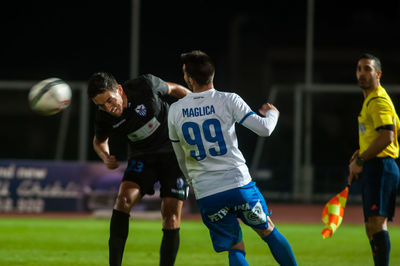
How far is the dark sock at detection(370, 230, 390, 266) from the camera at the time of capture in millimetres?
6176

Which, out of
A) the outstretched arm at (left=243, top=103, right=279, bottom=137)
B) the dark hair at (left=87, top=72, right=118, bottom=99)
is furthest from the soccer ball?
the outstretched arm at (left=243, top=103, right=279, bottom=137)

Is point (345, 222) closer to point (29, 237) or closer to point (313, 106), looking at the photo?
point (29, 237)

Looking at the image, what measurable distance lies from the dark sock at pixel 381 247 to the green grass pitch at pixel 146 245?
1.70m

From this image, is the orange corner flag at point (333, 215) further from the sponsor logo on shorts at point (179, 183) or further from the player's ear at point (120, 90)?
the player's ear at point (120, 90)

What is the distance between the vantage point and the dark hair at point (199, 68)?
209 inches

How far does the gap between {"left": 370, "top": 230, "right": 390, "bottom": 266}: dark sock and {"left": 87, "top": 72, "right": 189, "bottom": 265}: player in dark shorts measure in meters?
1.77

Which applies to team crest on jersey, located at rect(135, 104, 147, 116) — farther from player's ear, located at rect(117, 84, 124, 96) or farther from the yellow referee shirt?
the yellow referee shirt

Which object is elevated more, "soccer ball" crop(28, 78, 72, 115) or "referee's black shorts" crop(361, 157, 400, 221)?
"soccer ball" crop(28, 78, 72, 115)

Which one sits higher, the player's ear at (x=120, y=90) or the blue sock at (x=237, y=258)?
the player's ear at (x=120, y=90)

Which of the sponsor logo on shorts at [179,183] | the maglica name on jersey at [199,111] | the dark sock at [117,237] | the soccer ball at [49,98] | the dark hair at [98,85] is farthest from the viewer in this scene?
the soccer ball at [49,98]

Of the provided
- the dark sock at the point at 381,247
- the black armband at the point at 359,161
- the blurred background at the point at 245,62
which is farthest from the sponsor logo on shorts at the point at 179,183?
the blurred background at the point at 245,62

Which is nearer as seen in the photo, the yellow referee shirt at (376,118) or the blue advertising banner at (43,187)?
the yellow referee shirt at (376,118)

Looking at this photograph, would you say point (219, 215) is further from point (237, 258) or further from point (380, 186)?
point (380, 186)

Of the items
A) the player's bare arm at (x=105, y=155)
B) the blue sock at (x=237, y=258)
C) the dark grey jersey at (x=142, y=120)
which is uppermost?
the dark grey jersey at (x=142, y=120)
